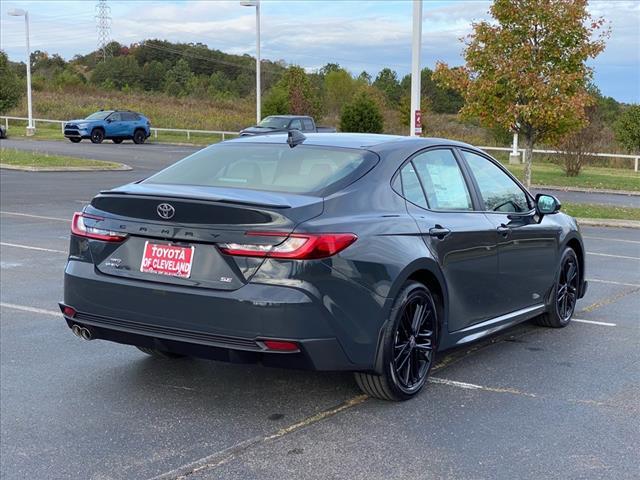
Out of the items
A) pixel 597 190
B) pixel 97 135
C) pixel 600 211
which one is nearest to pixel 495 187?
pixel 600 211

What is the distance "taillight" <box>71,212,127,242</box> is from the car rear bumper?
23cm

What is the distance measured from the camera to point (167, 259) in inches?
183

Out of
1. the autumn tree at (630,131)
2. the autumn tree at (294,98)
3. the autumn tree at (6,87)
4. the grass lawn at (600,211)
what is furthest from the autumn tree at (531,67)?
the autumn tree at (6,87)

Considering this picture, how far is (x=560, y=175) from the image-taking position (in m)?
29.7

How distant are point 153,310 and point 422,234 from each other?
5.48 ft

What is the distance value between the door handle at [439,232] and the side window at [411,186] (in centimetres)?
18

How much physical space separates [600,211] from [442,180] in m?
13.4

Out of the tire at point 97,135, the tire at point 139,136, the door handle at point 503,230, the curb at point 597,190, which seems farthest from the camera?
the tire at point 139,136

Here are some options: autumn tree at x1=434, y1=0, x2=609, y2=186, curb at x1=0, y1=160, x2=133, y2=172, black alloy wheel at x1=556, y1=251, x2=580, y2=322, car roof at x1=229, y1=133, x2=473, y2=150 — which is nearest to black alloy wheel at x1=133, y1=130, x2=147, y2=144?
curb at x1=0, y1=160, x2=133, y2=172

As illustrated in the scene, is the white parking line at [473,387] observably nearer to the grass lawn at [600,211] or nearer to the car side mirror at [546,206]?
the car side mirror at [546,206]

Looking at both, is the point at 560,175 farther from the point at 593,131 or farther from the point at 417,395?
the point at 417,395

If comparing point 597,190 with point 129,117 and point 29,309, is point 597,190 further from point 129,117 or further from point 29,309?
point 129,117

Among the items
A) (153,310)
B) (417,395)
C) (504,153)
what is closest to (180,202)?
(153,310)

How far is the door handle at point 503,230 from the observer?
6.08 metres
